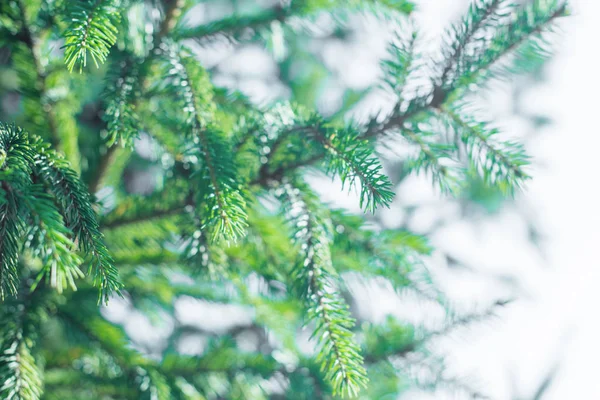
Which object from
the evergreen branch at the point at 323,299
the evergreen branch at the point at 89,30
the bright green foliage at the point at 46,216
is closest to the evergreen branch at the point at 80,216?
the bright green foliage at the point at 46,216

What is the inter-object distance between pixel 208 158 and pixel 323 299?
21 centimetres

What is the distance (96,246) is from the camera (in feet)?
1.44

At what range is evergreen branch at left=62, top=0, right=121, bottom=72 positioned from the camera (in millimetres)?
455

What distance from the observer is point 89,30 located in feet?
1.54

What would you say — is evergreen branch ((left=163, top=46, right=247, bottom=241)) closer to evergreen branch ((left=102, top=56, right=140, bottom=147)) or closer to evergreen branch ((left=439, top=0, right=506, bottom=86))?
evergreen branch ((left=102, top=56, right=140, bottom=147))

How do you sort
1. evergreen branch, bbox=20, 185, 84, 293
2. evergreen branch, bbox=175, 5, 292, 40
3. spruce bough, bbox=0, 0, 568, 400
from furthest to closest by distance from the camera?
1. evergreen branch, bbox=175, 5, 292, 40
2. spruce bough, bbox=0, 0, 568, 400
3. evergreen branch, bbox=20, 185, 84, 293

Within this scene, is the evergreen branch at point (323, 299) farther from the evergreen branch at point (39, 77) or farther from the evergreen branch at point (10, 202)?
the evergreen branch at point (39, 77)

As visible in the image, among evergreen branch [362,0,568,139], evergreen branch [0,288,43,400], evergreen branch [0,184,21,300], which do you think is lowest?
evergreen branch [0,288,43,400]

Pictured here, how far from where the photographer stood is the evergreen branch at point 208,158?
49cm

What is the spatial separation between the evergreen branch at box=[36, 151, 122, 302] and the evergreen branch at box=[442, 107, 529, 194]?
0.43 metres

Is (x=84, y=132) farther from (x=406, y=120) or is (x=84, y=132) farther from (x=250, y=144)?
(x=406, y=120)

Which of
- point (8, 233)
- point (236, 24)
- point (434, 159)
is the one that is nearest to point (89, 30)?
point (8, 233)

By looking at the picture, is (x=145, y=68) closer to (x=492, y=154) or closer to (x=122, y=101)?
(x=122, y=101)

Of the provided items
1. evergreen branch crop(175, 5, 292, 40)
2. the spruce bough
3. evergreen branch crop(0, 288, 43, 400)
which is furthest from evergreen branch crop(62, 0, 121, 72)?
evergreen branch crop(0, 288, 43, 400)
